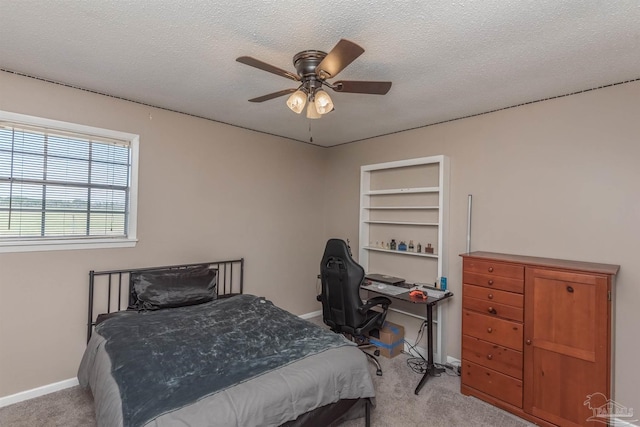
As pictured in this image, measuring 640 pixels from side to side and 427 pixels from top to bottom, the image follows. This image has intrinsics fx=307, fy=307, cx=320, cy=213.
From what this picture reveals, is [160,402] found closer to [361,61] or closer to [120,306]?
[120,306]

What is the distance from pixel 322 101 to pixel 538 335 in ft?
8.01

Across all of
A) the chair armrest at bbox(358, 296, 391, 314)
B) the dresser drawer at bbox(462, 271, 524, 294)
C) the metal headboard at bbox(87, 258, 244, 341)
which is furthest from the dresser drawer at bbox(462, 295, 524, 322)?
the metal headboard at bbox(87, 258, 244, 341)

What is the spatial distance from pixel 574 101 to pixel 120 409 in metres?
3.92

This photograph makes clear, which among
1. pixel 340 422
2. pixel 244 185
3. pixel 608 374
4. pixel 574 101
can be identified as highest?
pixel 574 101

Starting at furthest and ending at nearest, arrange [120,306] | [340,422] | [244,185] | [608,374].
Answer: [244,185], [120,306], [340,422], [608,374]

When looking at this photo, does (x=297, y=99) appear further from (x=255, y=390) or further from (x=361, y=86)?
(x=255, y=390)

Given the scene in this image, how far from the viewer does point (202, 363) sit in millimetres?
1933

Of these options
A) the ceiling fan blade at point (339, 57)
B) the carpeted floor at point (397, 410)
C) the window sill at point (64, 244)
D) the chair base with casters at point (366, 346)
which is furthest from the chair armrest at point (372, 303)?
the window sill at point (64, 244)

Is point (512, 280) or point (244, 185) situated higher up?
point (244, 185)

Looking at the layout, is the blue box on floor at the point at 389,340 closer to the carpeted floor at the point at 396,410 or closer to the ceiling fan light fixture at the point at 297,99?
the carpeted floor at the point at 396,410

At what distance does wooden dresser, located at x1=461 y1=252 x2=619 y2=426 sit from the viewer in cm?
219

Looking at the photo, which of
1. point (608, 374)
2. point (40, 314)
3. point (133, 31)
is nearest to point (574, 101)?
A: point (608, 374)

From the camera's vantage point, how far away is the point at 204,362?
6.39 feet

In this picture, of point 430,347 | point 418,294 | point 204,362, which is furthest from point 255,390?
point 430,347
